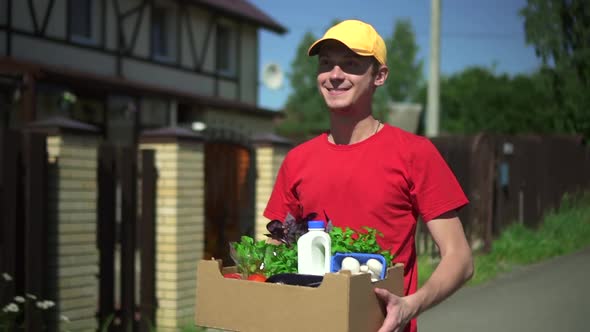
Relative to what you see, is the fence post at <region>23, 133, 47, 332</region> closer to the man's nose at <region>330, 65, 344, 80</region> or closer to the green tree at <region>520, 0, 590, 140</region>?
the man's nose at <region>330, 65, 344, 80</region>

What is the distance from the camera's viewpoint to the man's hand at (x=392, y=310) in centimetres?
238

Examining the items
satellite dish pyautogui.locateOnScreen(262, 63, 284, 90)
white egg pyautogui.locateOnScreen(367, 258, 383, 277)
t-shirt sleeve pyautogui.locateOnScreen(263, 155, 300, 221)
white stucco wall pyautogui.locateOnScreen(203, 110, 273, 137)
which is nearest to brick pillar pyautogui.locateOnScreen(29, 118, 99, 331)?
t-shirt sleeve pyautogui.locateOnScreen(263, 155, 300, 221)

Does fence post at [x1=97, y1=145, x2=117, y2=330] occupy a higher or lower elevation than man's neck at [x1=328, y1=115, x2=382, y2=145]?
lower

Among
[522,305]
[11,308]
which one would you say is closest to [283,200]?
[11,308]

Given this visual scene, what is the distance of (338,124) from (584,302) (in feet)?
22.1

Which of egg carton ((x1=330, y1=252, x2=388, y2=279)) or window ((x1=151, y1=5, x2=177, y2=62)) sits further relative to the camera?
window ((x1=151, y1=5, x2=177, y2=62))

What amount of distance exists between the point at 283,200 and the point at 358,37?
0.68 metres

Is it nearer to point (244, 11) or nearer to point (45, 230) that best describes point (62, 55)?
point (244, 11)

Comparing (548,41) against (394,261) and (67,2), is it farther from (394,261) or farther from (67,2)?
(394,261)

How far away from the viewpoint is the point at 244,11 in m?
27.3

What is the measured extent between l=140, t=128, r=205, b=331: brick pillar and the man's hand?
5418 millimetres

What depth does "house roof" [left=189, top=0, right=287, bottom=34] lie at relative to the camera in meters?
25.0

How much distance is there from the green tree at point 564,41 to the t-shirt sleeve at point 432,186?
1691 centimetres

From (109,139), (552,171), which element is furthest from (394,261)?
(109,139)
